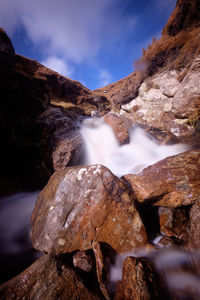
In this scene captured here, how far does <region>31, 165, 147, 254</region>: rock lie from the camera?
70.6 inches

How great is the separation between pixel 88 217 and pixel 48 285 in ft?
2.75

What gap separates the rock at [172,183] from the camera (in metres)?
2.20

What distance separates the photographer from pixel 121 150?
5117mm

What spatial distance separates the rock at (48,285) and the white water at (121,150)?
2937 mm

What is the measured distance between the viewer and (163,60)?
7.70 metres

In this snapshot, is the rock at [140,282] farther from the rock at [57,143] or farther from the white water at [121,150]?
the rock at [57,143]

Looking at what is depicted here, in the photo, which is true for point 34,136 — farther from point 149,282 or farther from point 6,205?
point 149,282

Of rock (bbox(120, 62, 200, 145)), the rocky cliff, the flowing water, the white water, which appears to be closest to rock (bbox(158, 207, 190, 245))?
the rocky cliff

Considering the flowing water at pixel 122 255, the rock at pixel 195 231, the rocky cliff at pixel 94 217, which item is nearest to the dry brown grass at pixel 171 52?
the flowing water at pixel 122 255

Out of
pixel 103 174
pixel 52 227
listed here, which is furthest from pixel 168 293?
pixel 52 227

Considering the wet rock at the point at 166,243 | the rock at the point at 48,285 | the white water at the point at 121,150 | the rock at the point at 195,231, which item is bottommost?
the wet rock at the point at 166,243

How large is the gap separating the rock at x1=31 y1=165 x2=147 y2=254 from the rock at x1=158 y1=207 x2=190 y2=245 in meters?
0.72

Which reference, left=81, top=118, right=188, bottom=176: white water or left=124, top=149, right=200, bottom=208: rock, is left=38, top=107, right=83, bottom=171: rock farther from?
left=124, top=149, right=200, bottom=208: rock

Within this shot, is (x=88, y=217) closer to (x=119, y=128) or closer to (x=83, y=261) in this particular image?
(x=83, y=261)
